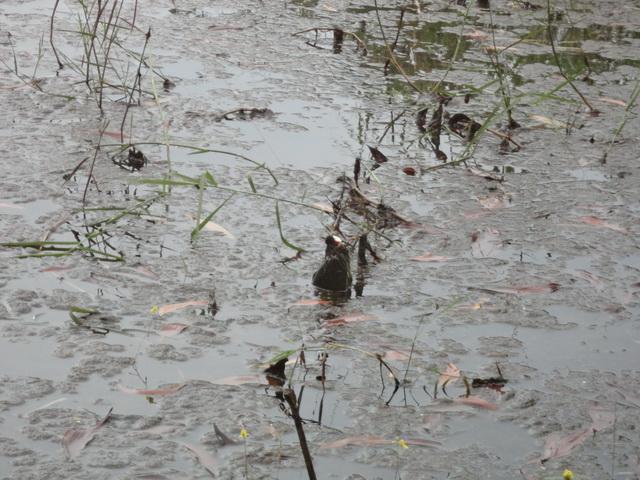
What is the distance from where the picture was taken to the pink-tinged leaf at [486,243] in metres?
3.05

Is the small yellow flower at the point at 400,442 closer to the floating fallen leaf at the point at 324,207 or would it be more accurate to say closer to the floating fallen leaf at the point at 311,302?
the floating fallen leaf at the point at 311,302

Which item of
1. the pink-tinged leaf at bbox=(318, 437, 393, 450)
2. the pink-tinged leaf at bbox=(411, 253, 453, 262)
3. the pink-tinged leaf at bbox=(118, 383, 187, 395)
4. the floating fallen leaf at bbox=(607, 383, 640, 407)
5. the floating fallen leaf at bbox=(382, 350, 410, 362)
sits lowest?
the pink-tinged leaf at bbox=(118, 383, 187, 395)

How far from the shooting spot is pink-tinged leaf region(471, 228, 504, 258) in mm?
3047

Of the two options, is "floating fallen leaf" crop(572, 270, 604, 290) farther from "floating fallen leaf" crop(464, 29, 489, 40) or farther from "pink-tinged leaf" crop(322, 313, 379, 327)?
"floating fallen leaf" crop(464, 29, 489, 40)

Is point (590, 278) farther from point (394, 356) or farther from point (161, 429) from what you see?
point (161, 429)

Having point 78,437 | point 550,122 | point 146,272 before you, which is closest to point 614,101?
point 550,122

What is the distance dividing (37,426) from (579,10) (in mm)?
5174

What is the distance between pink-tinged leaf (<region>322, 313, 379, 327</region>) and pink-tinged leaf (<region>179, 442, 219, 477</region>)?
665 millimetres

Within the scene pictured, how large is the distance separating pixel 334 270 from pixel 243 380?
575 millimetres

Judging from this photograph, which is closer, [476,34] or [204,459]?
[204,459]

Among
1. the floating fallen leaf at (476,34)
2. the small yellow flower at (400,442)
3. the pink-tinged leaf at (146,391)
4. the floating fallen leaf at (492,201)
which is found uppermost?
the floating fallen leaf at (476,34)

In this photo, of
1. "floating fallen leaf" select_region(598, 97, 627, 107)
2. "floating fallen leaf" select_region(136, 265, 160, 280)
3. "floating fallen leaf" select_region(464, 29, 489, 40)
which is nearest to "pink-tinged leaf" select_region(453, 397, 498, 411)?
"floating fallen leaf" select_region(136, 265, 160, 280)

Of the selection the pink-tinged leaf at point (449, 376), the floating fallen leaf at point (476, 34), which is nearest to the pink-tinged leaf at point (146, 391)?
the pink-tinged leaf at point (449, 376)

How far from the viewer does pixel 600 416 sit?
224cm
